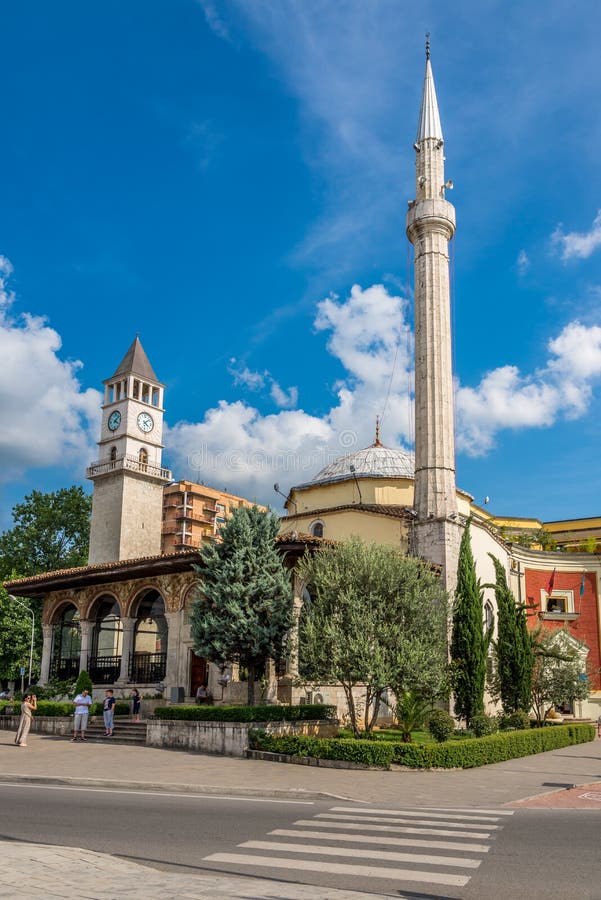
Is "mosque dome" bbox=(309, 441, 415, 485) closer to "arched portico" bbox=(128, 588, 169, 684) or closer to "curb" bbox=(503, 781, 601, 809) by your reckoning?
"arched portico" bbox=(128, 588, 169, 684)

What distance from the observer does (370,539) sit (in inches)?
1218

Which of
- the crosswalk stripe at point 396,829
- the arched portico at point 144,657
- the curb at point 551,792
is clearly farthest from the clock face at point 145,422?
the crosswalk stripe at point 396,829

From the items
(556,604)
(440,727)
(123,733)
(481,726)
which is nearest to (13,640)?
(123,733)

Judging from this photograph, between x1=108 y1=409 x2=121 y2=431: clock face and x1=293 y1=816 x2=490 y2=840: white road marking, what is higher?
x1=108 y1=409 x2=121 y2=431: clock face

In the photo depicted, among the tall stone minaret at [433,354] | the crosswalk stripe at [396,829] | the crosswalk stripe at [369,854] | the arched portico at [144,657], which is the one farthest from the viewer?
the tall stone minaret at [433,354]

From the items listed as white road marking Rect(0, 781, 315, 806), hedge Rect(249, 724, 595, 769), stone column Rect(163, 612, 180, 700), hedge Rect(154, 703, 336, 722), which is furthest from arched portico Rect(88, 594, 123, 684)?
white road marking Rect(0, 781, 315, 806)

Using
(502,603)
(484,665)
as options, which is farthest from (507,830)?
(502,603)

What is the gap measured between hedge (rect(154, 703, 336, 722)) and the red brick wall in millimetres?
20943

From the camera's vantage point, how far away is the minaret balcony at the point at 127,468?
47750mm

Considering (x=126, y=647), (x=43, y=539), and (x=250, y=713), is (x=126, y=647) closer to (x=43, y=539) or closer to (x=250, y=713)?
(x=250, y=713)

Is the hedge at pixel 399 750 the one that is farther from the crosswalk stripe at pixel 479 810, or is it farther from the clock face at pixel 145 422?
the clock face at pixel 145 422

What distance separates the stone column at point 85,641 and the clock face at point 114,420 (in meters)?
21.5

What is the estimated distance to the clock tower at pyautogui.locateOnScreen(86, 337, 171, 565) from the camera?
47250 millimetres

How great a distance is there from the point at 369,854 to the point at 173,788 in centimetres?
681
